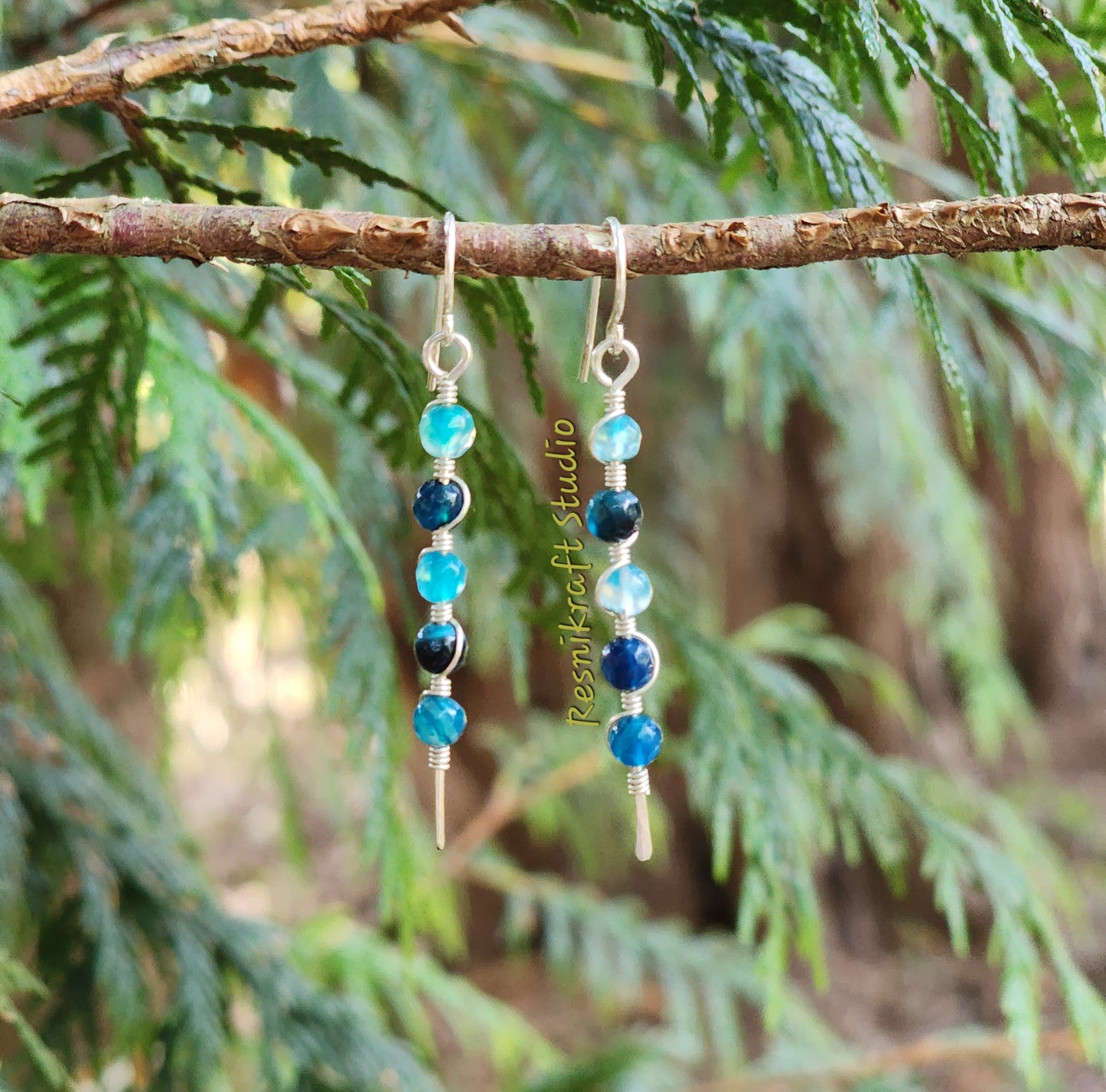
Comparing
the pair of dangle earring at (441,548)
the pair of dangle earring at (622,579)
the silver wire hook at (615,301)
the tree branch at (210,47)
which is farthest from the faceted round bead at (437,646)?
the tree branch at (210,47)

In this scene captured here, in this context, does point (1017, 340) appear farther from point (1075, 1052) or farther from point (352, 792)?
point (352, 792)

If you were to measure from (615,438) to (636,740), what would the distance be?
0.81 ft

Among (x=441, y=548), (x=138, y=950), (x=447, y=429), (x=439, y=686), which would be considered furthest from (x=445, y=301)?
(x=138, y=950)

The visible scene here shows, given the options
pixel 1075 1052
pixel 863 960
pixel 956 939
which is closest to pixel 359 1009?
pixel 956 939

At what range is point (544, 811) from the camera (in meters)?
2.42

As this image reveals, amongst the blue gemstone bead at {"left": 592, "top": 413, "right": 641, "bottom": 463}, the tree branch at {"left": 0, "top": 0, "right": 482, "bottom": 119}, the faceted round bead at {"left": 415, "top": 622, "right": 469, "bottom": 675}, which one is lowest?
the faceted round bead at {"left": 415, "top": 622, "right": 469, "bottom": 675}

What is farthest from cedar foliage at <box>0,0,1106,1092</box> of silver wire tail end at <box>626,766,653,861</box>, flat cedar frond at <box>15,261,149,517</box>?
silver wire tail end at <box>626,766,653,861</box>

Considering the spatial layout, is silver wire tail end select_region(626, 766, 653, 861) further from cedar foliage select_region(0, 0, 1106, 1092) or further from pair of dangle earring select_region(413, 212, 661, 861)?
cedar foliage select_region(0, 0, 1106, 1092)

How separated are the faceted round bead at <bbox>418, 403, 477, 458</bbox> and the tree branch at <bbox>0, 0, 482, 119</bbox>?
0.87ft

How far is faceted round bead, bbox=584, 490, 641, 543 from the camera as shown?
2.77 feet

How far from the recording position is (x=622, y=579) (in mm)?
864

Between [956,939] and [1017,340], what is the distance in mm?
2606

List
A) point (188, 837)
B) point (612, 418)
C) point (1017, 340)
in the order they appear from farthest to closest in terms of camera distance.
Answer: point (1017, 340) < point (188, 837) < point (612, 418)

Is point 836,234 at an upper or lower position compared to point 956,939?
upper
